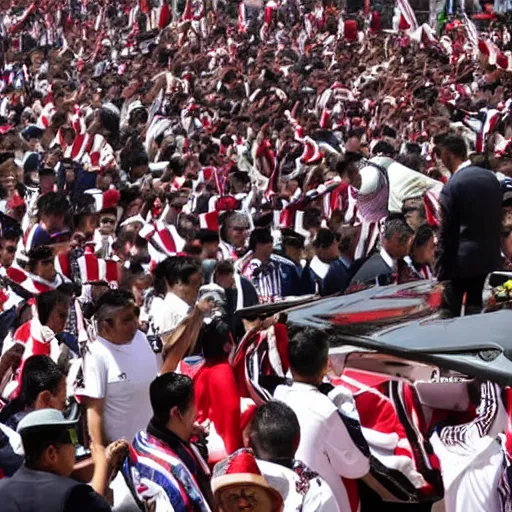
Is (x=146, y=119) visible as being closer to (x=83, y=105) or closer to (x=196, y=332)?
(x=83, y=105)

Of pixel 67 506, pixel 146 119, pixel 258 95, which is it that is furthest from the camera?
pixel 258 95

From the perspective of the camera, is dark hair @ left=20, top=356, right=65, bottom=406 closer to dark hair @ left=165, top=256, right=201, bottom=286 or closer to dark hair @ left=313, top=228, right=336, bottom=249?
dark hair @ left=165, top=256, right=201, bottom=286

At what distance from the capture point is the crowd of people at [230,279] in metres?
5.73

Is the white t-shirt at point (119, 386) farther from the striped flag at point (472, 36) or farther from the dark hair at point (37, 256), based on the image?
the striped flag at point (472, 36)

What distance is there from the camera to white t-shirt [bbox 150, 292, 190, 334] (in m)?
8.28

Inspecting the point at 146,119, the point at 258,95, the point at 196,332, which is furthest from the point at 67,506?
the point at 258,95

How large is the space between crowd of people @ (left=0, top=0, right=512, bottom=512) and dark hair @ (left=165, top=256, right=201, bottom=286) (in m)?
0.01

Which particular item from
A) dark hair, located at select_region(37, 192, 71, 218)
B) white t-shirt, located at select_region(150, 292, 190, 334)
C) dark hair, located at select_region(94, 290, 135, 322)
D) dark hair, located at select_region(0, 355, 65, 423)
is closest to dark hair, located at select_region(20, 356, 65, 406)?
dark hair, located at select_region(0, 355, 65, 423)

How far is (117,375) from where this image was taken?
7.11 meters

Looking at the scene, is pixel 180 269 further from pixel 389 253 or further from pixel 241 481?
pixel 241 481

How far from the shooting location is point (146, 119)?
71.3 feet

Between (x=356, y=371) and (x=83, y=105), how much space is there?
17.0m

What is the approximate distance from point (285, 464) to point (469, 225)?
357 cm

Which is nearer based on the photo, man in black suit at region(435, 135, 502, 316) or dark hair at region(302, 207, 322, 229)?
man in black suit at region(435, 135, 502, 316)
